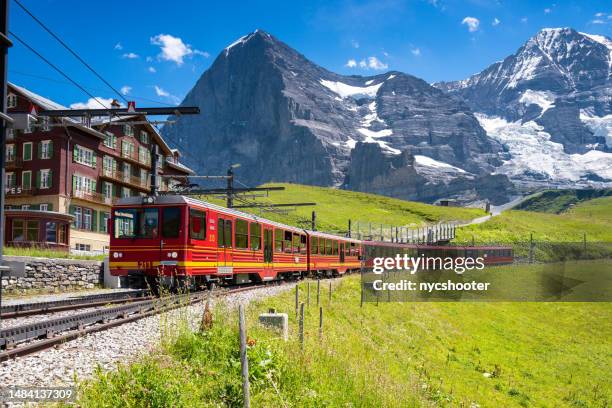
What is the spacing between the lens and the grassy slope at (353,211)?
8950 cm

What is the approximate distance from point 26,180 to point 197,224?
31880 mm

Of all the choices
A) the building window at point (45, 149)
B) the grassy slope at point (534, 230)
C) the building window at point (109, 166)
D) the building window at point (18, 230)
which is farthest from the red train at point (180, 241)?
the grassy slope at point (534, 230)

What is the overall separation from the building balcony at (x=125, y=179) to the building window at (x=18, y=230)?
1272 cm

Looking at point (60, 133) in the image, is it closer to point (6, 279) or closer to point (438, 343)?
point (6, 279)

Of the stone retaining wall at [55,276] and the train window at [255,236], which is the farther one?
the train window at [255,236]

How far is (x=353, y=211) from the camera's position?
104 m

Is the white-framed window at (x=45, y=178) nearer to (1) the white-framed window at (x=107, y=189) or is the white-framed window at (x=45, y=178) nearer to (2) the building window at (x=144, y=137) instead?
(1) the white-framed window at (x=107, y=189)

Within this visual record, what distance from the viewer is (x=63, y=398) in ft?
21.8

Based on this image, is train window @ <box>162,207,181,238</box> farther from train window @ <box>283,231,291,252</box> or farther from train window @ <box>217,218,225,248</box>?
train window @ <box>283,231,291,252</box>

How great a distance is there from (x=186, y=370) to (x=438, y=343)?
55.5 feet

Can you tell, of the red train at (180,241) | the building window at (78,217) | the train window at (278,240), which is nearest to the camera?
the red train at (180,241)

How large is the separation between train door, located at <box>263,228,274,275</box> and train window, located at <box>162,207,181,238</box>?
7.40 meters

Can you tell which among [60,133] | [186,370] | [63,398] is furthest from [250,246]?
[60,133]

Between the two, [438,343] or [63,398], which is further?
[438,343]
